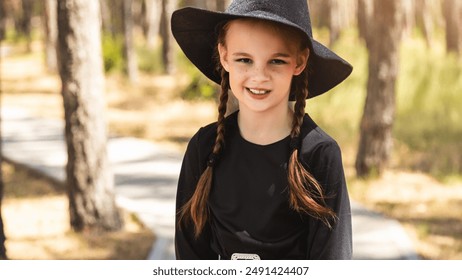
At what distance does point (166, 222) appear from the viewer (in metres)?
7.63

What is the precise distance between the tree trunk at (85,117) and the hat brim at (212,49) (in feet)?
14.2

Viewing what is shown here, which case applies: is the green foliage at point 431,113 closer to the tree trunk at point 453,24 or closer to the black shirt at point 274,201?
the tree trunk at point 453,24

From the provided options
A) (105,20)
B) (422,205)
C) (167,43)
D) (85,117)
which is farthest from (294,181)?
(105,20)

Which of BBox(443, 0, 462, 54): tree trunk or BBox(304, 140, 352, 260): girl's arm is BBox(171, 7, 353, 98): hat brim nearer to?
BBox(304, 140, 352, 260): girl's arm

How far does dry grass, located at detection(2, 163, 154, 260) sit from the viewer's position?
6.65 m

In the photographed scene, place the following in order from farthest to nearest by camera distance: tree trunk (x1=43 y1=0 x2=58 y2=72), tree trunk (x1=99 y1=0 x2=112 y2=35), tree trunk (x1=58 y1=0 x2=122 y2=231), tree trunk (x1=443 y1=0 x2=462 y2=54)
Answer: tree trunk (x1=99 y1=0 x2=112 y2=35) → tree trunk (x1=43 y1=0 x2=58 y2=72) → tree trunk (x1=443 y1=0 x2=462 y2=54) → tree trunk (x1=58 y1=0 x2=122 y2=231)

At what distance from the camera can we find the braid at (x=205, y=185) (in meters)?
2.60

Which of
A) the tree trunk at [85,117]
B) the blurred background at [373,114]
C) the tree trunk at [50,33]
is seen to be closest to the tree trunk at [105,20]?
the tree trunk at [50,33]

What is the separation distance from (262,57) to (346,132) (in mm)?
9785

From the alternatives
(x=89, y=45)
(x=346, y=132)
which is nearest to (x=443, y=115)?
(x=346, y=132)

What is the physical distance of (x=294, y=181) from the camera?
2.45 m

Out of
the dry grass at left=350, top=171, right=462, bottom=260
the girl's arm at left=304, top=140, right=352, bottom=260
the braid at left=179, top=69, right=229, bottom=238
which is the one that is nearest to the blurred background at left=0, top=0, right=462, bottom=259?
the dry grass at left=350, top=171, right=462, bottom=260
